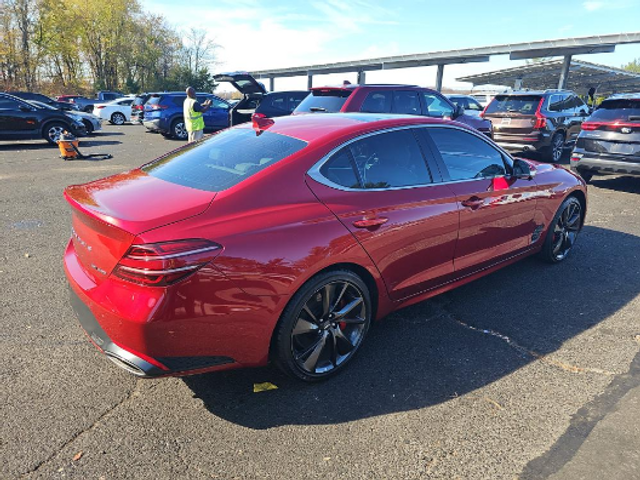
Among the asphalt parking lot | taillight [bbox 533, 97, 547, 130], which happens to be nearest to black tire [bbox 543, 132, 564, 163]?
taillight [bbox 533, 97, 547, 130]

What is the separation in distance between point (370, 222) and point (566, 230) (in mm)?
3167

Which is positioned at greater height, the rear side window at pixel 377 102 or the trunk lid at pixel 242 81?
the trunk lid at pixel 242 81

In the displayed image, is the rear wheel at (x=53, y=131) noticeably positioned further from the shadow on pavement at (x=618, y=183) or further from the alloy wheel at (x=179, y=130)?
the shadow on pavement at (x=618, y=183)

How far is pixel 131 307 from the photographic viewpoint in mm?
2229

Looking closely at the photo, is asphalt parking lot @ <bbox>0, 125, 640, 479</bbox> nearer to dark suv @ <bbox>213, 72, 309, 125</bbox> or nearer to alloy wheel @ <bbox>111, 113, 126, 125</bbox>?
dark suv @ <bbox>213, 72, 309, 125</bbox>

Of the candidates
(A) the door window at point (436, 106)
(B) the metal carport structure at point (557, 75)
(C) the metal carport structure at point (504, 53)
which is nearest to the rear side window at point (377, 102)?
(A) the door window at point (436, 106)

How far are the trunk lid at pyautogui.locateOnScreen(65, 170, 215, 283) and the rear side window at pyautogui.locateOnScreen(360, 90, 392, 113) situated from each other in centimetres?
580

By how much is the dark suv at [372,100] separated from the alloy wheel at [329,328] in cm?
554

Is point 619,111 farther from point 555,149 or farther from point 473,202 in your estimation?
point 473,202

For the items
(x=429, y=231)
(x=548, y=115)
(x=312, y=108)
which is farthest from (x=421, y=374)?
(x=548, y=115)

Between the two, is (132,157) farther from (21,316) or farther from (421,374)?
(421,374)

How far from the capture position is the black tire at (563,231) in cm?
473

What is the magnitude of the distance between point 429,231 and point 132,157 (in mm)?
10862

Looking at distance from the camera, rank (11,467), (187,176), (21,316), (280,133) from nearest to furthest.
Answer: (11,467), (187,176), (280,133), (21,316)
